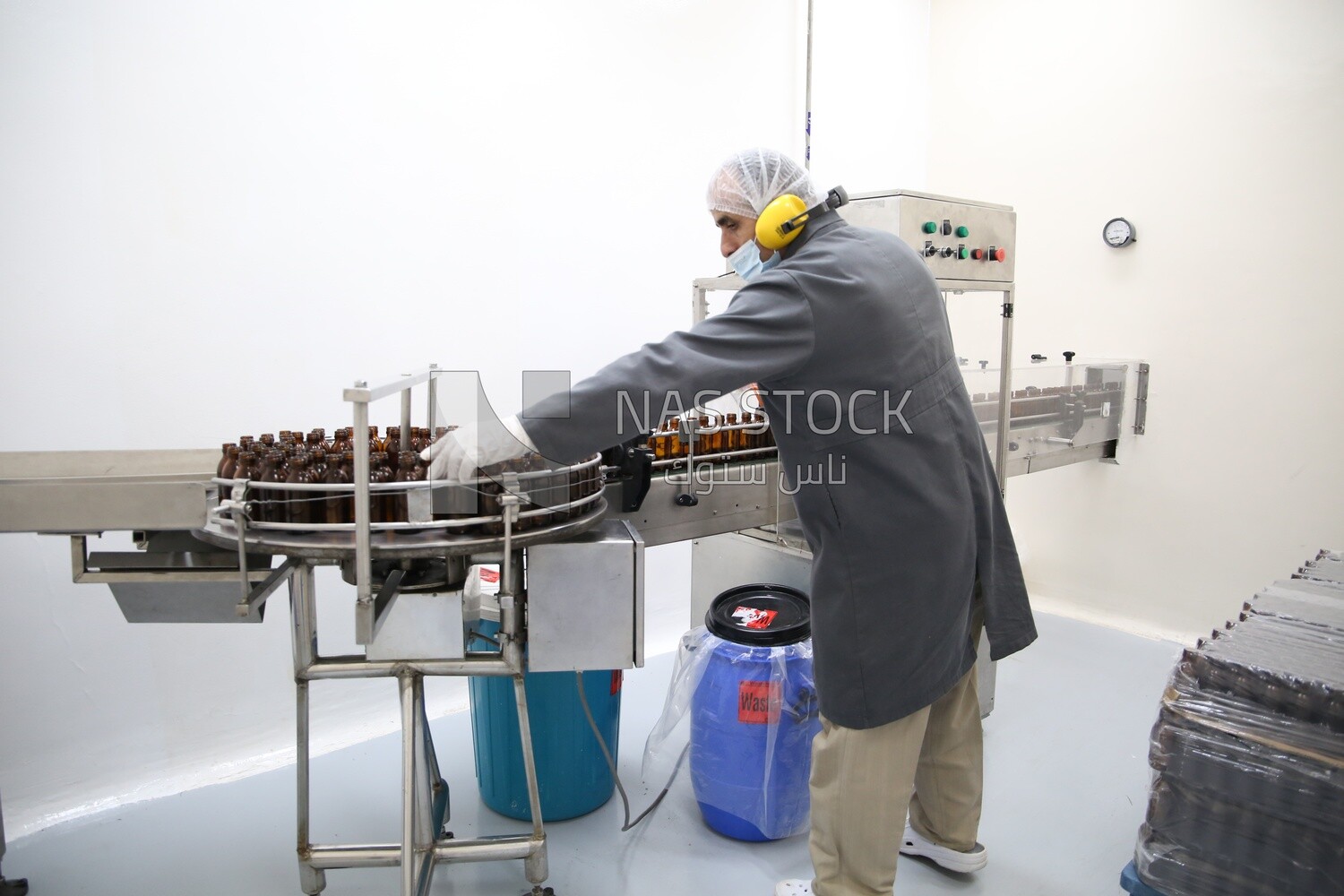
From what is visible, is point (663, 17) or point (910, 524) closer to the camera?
point (910, 524)

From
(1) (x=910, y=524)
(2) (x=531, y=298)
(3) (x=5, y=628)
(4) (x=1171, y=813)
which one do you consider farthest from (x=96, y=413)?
(4) (x=1171, y=813)

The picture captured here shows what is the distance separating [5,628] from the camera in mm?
2043

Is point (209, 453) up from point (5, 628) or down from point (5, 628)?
up

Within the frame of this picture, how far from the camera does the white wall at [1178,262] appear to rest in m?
2.94

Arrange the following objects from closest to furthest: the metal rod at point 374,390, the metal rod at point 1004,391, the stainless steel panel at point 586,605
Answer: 1. the metal rod at point 374,390
2. the stainless steel panel at point 586,605
3. the metal rod at point 1004,391

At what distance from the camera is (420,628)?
1.42 m

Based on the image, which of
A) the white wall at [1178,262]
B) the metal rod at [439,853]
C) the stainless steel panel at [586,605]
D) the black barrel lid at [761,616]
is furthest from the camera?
the white wall at [1178,262]

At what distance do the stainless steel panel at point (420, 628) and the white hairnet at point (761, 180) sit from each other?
0.88m

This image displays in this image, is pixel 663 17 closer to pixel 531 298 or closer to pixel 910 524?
pixel 531 298

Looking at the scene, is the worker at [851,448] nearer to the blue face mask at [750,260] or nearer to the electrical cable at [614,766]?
the blue face mask at [750,260]

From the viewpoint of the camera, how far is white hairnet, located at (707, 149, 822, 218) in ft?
5.13

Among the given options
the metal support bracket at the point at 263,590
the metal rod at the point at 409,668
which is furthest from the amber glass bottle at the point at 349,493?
the metal rod at the point at 409,668

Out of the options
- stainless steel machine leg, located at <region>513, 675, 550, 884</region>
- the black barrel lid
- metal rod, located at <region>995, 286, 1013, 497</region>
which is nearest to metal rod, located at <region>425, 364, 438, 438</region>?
stainless steel machine leg, located at <region>513, 675, 550, 884</region>

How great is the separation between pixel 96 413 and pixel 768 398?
1.71 metres
